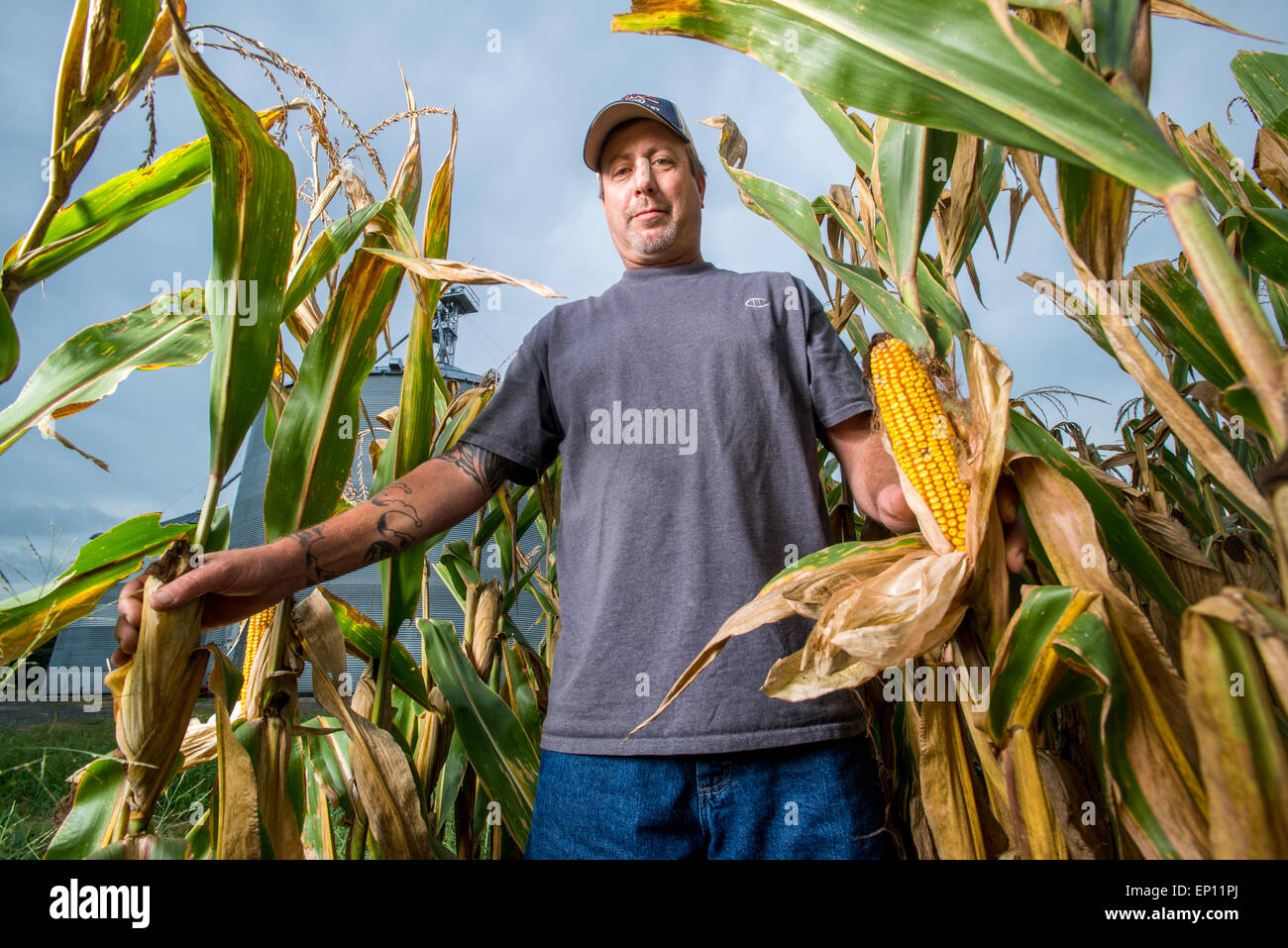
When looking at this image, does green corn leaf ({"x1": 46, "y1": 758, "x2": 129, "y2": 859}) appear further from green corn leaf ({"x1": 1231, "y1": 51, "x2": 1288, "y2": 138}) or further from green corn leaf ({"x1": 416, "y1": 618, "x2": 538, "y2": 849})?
green corn leaf ({"x1": 1231, "y1": 51, "x2": 1288, "y2": 138})

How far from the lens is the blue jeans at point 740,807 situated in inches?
42.8

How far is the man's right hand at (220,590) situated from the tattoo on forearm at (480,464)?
0.38m

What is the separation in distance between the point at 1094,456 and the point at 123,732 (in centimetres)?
237

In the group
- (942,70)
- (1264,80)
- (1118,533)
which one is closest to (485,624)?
(1118,533)

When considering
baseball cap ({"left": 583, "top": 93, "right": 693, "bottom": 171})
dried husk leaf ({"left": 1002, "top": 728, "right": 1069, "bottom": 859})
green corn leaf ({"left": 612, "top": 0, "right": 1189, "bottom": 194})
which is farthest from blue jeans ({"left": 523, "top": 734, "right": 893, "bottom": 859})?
baseball cap ({"left": 583, "top": 93, "right": 693, "bottom": 171})

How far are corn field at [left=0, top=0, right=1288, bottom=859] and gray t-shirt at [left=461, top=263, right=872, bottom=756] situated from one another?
7.5 inches

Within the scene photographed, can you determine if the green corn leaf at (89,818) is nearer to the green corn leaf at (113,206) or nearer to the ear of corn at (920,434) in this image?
the green corn leaf at (113,206)

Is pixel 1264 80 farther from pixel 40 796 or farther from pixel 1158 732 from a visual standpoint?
pixel 40 796

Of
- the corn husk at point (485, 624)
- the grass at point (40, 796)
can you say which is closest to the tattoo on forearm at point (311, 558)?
the corn husk at point (485, 624)

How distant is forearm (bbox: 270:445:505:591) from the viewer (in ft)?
3.46

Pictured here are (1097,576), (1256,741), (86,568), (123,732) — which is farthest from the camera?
(86,568)

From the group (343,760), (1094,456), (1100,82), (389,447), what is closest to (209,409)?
(389,447)
